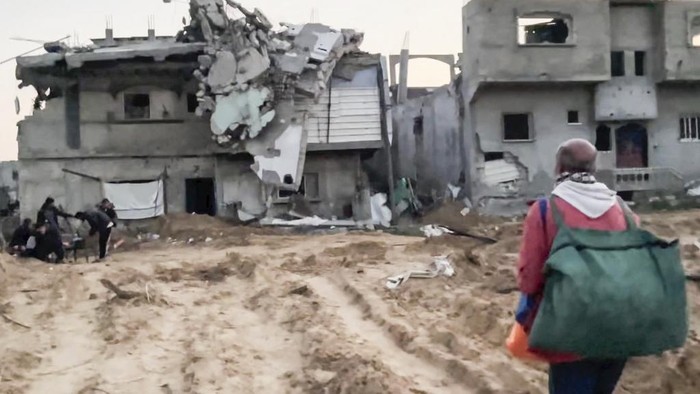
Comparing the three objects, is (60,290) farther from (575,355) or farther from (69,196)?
(69,196)

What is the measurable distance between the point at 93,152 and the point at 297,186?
20.7ft

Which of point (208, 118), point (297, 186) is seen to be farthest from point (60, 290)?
point (208, 118)

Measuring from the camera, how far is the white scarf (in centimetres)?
392

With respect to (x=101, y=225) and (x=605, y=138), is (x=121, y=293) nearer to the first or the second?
(x=101, y=225)

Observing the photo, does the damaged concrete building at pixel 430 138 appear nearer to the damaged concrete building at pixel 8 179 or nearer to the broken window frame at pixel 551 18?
the broken window frame at pixel 551 18

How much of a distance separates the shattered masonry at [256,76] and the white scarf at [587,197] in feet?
66.4

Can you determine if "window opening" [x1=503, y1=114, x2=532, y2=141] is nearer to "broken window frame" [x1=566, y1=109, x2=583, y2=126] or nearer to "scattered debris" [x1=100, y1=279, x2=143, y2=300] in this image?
"broken window frame" [x1=566, y1=109, x2=583, y2=126]

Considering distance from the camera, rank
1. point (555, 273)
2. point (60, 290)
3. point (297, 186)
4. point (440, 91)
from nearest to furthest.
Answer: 1. point (555, 273)
2. point (60, 290)
3. point (297, 186)
4. point (440, 91)

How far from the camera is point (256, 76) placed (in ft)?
77.7

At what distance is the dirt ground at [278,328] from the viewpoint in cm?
717

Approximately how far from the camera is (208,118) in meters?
26.0

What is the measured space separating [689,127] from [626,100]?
286cm

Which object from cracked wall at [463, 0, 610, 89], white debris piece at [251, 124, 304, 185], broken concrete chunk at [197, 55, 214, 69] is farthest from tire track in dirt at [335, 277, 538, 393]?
cracked wall at [463, 0, 610, 89]

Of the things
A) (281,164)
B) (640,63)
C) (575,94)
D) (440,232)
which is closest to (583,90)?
(575,94)
